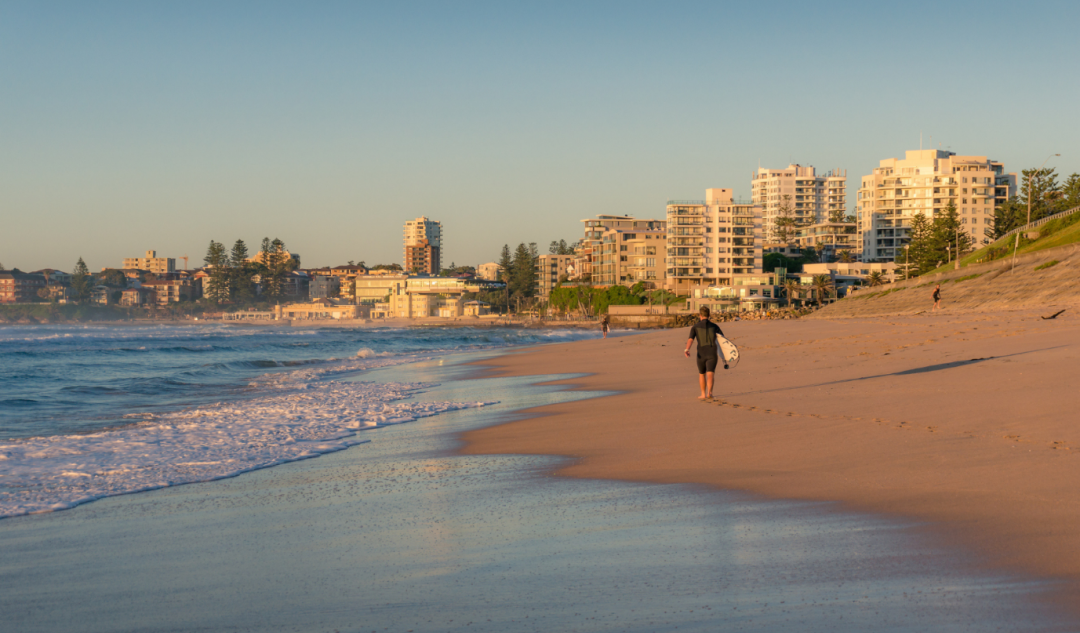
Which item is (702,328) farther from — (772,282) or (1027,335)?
(772,282)

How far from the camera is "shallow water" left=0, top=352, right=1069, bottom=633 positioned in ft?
13.2

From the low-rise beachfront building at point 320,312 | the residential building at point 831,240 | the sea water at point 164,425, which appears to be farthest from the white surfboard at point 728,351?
the low-rise beachfront building at point 320,312

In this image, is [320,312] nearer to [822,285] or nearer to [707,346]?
[822,285]

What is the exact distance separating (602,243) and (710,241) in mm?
33634

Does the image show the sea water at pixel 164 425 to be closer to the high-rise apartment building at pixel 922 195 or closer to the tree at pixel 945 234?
the tree at pixel 945 234

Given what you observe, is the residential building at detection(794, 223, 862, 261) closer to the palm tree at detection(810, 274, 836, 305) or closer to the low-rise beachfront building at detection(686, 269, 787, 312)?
the palm tree at detection(810, 274, 836, 305)

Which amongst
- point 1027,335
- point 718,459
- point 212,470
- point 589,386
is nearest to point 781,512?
point 718,459

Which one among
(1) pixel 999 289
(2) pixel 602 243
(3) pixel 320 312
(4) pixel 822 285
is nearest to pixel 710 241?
(4) pixel 822 285

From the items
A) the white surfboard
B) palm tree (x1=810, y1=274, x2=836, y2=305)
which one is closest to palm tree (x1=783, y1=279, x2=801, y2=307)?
palm tree (x1=810, y1=274, x2=836, y2=305)

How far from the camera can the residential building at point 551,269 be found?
18650 cm

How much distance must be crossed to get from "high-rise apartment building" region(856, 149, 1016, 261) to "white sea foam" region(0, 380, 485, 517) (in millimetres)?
134941

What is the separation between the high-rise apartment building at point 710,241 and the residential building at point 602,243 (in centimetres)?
1824

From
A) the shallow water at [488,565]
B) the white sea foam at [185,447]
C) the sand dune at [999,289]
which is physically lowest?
the white sea foam at [185,447]

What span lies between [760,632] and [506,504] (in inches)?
128
